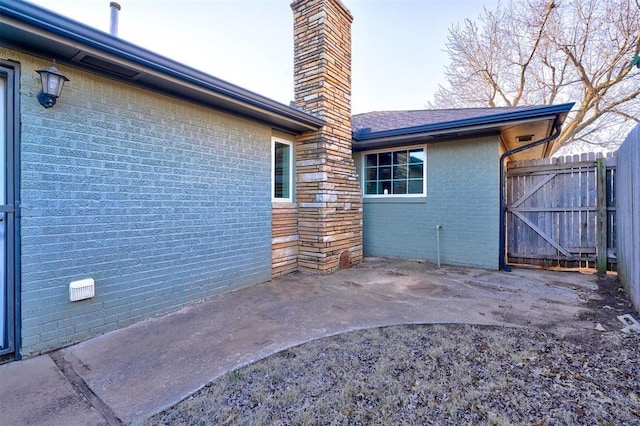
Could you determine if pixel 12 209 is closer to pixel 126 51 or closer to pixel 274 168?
pixel 126 51

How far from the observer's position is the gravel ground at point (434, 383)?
1.77 metres

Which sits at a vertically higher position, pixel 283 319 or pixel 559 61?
pixel 559 61

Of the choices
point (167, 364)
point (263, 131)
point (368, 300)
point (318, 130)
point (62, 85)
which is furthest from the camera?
point (318, 130)

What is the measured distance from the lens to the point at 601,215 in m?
5.10

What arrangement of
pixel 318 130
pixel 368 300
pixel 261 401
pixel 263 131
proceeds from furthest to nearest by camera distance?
pixel 318 130
pixel 263 131
pixel 368 300
pixel 261 401

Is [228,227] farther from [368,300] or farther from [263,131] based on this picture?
[368,300]

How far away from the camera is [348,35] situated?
572cm

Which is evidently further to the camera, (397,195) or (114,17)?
(397,195)

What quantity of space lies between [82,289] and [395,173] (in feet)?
18.8

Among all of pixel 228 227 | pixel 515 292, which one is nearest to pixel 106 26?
pixel 228 227

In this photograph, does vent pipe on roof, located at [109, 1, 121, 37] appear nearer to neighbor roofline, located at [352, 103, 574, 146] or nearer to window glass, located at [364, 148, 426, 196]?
neighbor roofline, located at [352, 103, 574, 146]

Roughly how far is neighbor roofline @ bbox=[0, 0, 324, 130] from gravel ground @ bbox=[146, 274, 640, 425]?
2890 millimetres

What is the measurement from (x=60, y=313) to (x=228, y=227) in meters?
1.96

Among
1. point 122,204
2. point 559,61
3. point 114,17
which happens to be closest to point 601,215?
point 122,204
